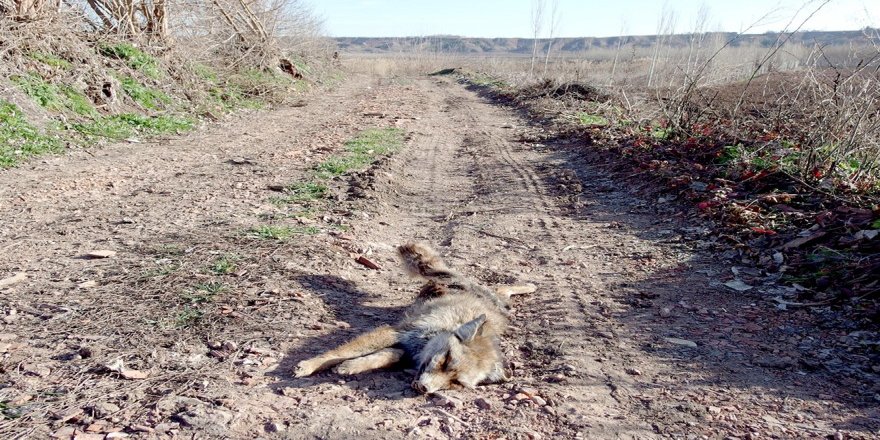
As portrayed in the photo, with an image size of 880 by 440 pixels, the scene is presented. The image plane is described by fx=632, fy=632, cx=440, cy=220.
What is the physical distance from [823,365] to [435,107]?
14.5m

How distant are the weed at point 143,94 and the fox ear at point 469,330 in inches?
397

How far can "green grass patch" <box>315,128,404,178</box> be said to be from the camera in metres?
7.96

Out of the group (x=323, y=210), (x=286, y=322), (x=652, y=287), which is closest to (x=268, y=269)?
(x=286, y=322)

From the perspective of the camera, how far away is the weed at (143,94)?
11.6m

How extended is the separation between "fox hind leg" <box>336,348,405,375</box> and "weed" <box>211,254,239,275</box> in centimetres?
150

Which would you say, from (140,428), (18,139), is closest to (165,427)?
(140,428)

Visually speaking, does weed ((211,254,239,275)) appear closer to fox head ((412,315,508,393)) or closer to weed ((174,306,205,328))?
weed ((174,306,205,328))

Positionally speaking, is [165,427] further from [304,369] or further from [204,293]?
[204,293]

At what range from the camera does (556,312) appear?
4.24 m

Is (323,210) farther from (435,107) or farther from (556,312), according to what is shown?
(435,107)

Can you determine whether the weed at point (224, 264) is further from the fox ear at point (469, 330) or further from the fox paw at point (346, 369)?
the fox ear at point (469, 330)

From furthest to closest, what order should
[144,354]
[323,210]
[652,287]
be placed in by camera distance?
[323,210] < [652,287] < [144,354]

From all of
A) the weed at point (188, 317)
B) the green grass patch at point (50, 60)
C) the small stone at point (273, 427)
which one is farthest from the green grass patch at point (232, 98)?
the small stone at point (273, 427)

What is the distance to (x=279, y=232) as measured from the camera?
5.30 metres
